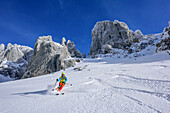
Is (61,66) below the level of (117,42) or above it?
below

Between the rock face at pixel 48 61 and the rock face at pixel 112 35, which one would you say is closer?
the rock face at pixel 48 61

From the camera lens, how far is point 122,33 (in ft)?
160

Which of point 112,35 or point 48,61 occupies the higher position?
point 112,35

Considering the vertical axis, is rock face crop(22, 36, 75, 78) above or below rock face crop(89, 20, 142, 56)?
below

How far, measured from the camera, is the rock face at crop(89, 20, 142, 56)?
1774 inches

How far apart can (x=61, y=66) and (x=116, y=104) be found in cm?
1641

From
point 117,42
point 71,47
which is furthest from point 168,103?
point 71,47

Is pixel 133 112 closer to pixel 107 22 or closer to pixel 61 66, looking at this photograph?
pixel 61 66

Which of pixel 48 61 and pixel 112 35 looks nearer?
pixel 48 61

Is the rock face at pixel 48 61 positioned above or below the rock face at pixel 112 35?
below

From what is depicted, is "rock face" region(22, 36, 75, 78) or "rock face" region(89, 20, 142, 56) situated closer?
"rock face" region(22, 36, 75, 78)

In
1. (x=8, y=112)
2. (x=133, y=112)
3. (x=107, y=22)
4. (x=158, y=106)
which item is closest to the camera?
(x=133, y=112)

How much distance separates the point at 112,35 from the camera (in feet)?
165

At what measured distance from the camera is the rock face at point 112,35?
45.1 meters
